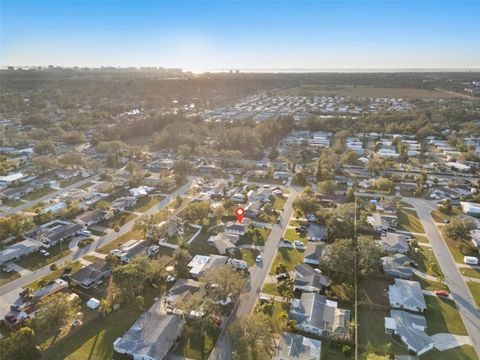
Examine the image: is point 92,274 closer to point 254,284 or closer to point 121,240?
point 121,240

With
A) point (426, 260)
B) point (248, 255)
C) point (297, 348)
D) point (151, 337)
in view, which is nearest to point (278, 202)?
point (248, 255)

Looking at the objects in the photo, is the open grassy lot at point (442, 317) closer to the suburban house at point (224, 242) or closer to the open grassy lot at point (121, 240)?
the suburban house at point (224, 242)

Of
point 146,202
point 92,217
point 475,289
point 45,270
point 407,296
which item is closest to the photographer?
point 407,296

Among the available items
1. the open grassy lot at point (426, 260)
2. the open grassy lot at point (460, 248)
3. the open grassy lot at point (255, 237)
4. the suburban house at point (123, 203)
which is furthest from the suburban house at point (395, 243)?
the suburban house at point (123, 203)

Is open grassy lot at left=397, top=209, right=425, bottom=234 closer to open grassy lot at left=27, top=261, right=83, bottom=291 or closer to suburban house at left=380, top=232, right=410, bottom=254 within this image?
A: suburban house at left=380, top=232, right=410, bottom=254

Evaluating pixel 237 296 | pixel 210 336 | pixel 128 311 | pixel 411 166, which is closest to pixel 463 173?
pixel 411 166

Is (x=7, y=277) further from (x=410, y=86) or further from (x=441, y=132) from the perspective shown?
(x=410, y=86)

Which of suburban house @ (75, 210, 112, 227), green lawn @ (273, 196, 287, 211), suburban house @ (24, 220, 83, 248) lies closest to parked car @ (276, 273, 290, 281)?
green lawn @ (273, 196, 287, 211)
